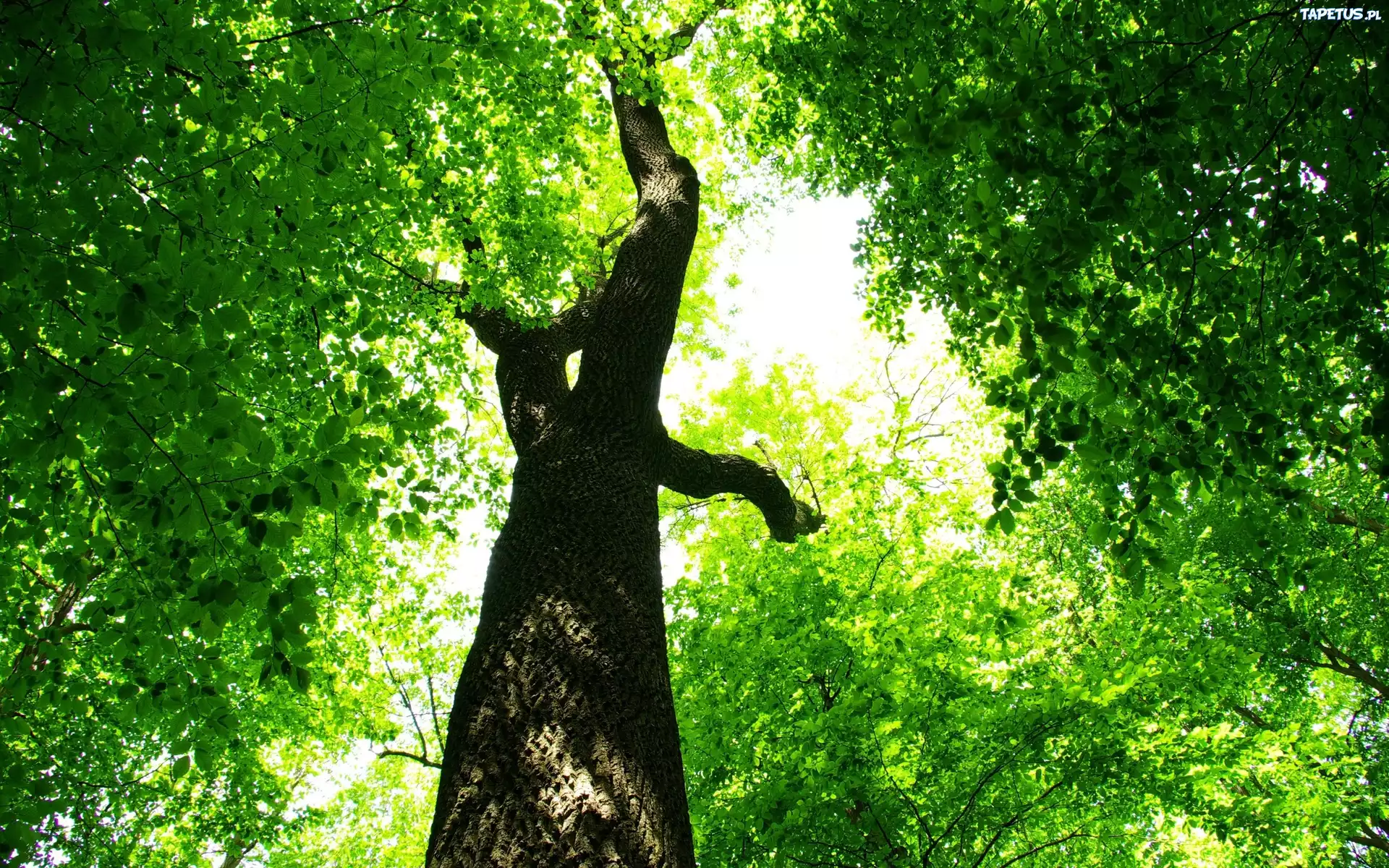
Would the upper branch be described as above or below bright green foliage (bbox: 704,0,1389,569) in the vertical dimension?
above

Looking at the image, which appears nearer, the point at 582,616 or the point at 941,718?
the point at 582,616

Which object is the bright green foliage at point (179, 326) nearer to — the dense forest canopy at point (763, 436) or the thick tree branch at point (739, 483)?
the dense forest canopy at point (763, 436)

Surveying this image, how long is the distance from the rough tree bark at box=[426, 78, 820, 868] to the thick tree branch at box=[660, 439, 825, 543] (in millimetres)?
35

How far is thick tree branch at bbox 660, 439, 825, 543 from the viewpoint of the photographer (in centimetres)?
568

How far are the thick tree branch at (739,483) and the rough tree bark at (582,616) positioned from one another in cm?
3

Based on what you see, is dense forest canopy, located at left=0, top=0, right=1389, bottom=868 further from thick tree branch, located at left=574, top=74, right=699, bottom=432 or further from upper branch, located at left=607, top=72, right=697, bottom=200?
thick tree branch, located at left=574, top=74, right=699, bottom=432

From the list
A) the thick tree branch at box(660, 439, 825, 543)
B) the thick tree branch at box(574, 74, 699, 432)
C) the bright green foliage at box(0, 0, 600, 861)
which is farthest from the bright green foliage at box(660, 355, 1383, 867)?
the bright green foliage at box(0, 0, 600, 861)

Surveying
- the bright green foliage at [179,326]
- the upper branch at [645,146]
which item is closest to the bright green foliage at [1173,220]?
the bright green foliage at [179,326]

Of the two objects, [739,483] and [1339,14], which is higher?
[739,483]

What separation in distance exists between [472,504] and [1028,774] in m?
5.18

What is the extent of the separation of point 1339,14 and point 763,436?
9.40m

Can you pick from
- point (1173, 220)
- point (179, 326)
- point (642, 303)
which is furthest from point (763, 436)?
point (179, 326)

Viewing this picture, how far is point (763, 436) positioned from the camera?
11594 mm

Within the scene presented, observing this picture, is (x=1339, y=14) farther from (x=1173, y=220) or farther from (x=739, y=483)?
(x=739, y=483)
